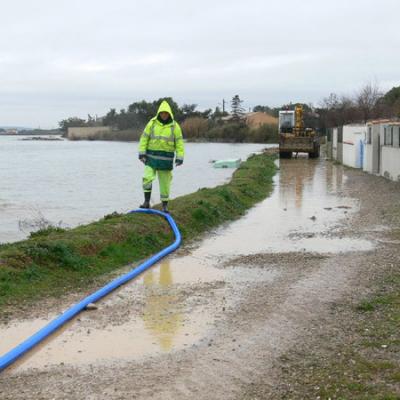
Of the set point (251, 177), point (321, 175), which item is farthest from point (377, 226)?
point (321, 175)

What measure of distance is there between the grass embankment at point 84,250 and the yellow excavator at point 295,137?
28.1m

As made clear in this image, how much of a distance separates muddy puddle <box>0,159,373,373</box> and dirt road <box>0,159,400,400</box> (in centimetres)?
1

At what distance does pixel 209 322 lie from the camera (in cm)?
583

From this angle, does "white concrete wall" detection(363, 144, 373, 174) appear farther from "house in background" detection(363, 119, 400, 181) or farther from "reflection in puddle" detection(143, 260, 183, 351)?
"reflection in puddle" detection(143, 260, 183, 351)

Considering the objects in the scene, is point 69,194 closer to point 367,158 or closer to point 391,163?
point 391,163

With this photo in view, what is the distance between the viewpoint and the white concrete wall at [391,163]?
2108 centimetres

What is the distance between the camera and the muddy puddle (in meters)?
5.14

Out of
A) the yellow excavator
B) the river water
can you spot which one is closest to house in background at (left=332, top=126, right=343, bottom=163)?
the yellow excavator

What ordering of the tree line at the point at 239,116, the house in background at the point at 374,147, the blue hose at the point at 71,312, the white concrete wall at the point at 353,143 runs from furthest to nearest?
the tree line at the point at 239,116
the white concrete wall at the point at 353,143
the house in background at the point at 374,147
the blue hose at the point at 71,312

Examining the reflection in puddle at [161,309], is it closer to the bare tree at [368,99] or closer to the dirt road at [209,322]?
the dirt road at [209,322]

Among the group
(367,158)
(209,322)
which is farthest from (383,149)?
(209,322)

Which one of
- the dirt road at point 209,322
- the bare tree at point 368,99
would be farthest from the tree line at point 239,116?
the dirt road at point 209,322

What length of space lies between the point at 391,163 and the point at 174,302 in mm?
17227

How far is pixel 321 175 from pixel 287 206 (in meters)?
11.2
